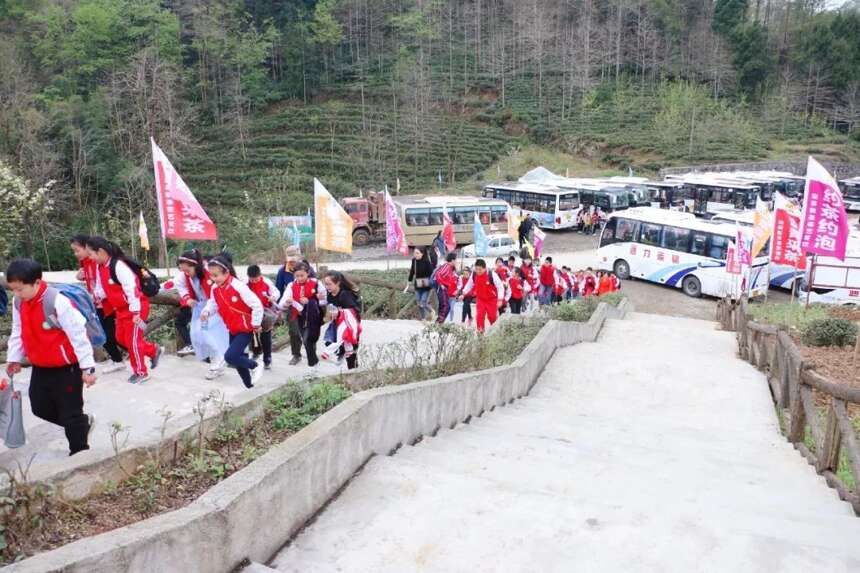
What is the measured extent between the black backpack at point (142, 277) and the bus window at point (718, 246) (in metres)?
18.5

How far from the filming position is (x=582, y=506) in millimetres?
3570

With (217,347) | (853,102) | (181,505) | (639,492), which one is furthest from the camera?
(853,102)

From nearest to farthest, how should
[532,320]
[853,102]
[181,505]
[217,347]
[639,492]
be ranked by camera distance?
[181,505] < [639,492] < [217,347] < [532,320] < [853,102]

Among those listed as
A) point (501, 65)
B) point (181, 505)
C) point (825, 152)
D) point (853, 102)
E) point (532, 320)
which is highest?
point (501, 65)

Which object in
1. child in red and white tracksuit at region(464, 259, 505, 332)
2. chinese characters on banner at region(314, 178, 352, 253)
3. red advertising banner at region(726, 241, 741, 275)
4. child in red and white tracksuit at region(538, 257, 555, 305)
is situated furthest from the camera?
red advertising banner at region(726, 241, 741, 275)

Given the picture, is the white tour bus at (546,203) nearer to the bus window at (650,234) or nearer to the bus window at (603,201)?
the bus window at (603,201)

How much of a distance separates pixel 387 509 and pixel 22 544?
1.58 metres

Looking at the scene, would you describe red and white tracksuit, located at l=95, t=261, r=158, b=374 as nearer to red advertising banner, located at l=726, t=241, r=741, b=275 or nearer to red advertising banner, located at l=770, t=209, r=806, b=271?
red advertising banner, located at l=770, t=209, r=806, b=271

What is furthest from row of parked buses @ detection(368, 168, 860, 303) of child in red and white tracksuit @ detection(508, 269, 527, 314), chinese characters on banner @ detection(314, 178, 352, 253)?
chinese characters on banner @ detection(314, 178, 352, 253)

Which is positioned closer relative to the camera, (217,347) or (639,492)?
(639,492)

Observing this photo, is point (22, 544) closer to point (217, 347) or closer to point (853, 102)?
point (217, 347)

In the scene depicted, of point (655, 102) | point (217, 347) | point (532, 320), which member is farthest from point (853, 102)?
point (217, 347)

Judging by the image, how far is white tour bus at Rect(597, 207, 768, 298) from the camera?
21156 mm

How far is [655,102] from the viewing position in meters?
55.3
